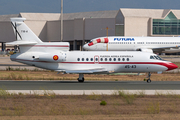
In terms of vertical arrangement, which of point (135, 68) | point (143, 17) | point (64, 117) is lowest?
point (64, 117)

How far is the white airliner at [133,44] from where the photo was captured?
197 ft

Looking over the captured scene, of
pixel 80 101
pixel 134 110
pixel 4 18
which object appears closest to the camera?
pixel 134 110

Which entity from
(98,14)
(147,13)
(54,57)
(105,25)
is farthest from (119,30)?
(54,57)

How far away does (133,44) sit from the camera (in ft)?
200

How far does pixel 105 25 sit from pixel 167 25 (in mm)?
20056

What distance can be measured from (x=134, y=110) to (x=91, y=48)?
45.9 meters

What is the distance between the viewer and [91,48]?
61.6 m

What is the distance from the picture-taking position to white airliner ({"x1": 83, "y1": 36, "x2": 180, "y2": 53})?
197ft

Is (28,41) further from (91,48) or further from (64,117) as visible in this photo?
(91,48)

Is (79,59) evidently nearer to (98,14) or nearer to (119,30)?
(119,30)

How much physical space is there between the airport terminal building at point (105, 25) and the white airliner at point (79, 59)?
224ft

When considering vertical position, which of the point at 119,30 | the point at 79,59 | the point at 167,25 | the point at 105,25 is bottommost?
the point at 79,59

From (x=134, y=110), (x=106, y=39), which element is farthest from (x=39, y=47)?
(x=106, y=39)

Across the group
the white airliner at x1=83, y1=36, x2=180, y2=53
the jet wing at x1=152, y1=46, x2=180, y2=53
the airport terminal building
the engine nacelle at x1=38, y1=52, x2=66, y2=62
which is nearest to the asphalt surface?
the engine nacelle at x1=38, y1=52, x2=66, y2=62
